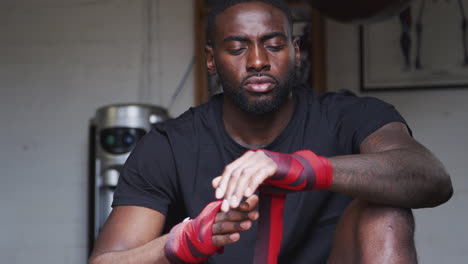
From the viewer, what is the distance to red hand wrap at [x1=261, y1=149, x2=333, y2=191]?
1.25 meters

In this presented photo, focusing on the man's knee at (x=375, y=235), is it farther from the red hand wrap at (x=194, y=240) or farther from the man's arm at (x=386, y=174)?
the red hand wrap at (x=194, y=240)

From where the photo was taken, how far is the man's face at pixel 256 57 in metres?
1.71

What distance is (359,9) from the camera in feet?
7.41

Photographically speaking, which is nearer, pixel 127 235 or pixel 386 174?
pixel 386 174

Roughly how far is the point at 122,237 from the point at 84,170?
2086 mm

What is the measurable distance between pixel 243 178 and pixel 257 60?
59 centimetres

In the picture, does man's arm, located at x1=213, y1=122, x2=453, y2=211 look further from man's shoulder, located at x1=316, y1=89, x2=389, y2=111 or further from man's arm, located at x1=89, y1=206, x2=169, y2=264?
man's arm, located at x1=89, y1=206, x2=169, y2=264

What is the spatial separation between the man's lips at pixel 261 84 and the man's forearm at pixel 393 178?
411 millimetres

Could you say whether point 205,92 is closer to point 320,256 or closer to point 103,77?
point 103,77

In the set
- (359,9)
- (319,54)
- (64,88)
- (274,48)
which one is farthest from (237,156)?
(64,88)

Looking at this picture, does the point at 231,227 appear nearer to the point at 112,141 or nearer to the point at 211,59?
the point at 211,59

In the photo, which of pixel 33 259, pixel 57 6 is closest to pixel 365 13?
pixel 57 6

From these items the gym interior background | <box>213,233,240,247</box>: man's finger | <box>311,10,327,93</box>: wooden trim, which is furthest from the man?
the gym interior background

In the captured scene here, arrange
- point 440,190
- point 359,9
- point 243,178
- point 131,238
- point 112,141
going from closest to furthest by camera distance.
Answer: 1. point 243,178
2. point 440,190
3. point 131,238
4. point 359,9
5. point 112,141
